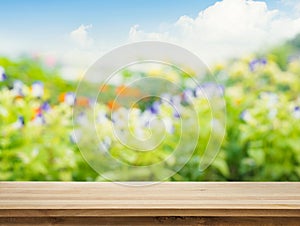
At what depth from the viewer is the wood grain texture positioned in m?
1.18

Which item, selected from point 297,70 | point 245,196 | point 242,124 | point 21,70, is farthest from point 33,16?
point 245,196

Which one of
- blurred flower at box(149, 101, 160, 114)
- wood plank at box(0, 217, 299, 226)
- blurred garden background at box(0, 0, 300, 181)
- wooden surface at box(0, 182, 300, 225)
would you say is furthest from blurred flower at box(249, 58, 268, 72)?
wood plank at box(0, 217, 299, 226)

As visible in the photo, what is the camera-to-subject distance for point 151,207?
3.88 feet

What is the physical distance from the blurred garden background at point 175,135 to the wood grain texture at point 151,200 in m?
0.50

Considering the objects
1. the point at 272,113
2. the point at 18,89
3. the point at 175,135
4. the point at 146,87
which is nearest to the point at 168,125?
the point at 175,135

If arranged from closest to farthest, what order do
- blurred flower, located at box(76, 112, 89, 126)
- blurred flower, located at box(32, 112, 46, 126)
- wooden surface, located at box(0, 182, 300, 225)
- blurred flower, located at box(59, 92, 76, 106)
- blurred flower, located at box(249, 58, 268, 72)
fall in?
wooden surface, located at box(0, 182, 300, 225) → blurred flower, located at box(76, 112, 89, 126) → blurred flower, located at box(32, 112, 46, 126) → blurred flower, located at box(59, 92, 76, 106) → blurred flower, located at box(249, 58, 268, 72)

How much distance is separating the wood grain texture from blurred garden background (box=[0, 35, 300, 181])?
1.66 feet

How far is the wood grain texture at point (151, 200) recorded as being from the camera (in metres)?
1.18

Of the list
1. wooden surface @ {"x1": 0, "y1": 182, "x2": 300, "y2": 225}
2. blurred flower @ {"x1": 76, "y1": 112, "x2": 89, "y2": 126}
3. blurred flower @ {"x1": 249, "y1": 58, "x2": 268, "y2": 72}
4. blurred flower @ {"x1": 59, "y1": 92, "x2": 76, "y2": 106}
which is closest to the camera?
wooden surface @ {"x1": 0, "y1": 182, "x2": 300, "y2": 225}

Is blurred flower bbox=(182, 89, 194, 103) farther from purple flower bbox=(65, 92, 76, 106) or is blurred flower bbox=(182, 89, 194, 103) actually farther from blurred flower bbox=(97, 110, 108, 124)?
purple flower bbox=(65, 92, 76, 106)

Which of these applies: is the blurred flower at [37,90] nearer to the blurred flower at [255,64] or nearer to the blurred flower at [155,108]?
the blurred flower at [155,108]

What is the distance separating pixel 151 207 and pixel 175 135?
813 mm

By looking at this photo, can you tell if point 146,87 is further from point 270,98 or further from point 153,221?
point 153,221

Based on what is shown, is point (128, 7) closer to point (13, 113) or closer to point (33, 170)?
point (13, 113)
